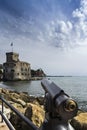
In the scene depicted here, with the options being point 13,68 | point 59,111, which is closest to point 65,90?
point 13,68

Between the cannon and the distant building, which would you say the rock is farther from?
the distant building

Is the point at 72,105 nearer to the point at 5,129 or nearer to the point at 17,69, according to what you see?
the point at 5,129

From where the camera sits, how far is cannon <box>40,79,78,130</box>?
1001 millimetres

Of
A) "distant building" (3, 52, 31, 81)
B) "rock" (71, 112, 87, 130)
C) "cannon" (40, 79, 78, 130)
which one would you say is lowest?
"rock" (71, 112, 87, 130)

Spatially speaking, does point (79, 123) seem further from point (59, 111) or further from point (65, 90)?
point (65, 90)

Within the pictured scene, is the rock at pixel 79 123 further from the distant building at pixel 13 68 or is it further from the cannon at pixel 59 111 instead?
the distant building at pixel 13 68

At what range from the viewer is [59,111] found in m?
1.02

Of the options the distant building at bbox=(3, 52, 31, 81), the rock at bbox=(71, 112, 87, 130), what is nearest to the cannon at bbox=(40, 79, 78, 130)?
the rock at bbox=(71, 112, 87, 130)

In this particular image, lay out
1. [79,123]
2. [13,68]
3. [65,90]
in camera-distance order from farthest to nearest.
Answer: [13,68] < [65,90] < [79,123]

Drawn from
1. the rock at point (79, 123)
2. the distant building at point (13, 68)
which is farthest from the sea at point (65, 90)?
the distant building at point (13, 68)

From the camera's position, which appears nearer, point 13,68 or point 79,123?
point 79,123

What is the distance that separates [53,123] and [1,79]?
12323 cm

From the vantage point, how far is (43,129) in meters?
1.14

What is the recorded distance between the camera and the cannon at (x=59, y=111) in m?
1.00
